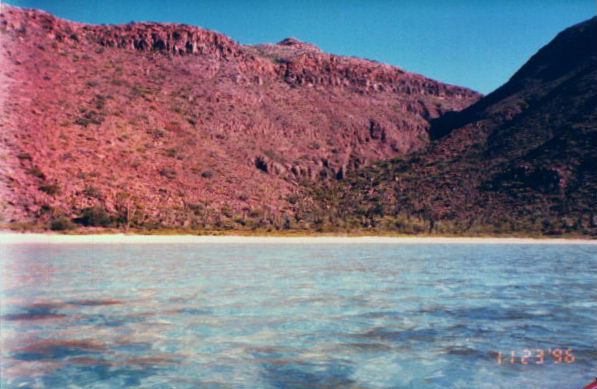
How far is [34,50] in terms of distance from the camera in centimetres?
5597

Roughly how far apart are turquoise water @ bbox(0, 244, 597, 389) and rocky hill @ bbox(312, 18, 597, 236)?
1400 inches

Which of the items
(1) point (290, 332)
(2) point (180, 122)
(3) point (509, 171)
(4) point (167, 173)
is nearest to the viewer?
(1) point (290, 332)

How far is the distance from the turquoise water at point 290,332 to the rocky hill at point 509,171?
117 feet

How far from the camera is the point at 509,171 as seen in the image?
50188 mm

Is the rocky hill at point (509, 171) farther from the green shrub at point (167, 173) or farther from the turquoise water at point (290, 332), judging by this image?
the turquoise water at point (290, 332)
